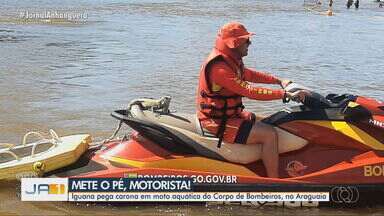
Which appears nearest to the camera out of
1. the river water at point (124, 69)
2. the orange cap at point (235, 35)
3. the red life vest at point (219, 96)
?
the orange cap at point (235, 35)

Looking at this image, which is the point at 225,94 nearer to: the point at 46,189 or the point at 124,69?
the point at 46,189

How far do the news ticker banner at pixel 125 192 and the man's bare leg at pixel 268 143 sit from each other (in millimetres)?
312

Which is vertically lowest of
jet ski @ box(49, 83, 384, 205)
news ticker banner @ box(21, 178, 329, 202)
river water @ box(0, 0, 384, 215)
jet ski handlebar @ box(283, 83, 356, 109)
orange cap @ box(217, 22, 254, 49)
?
river water @ box(0, 0, 384, 215)

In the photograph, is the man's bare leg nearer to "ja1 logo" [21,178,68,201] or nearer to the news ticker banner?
the news ticker banner

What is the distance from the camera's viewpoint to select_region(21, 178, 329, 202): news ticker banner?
5.90 m

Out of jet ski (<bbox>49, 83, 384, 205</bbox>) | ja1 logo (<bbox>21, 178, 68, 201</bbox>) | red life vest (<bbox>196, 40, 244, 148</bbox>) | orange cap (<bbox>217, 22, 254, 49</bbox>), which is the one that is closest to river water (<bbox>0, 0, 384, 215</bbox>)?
ja1 logo (<bbox>21, 178, 68, 201</bbox>)

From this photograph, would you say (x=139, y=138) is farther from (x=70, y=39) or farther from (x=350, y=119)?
(x=70, y=39)

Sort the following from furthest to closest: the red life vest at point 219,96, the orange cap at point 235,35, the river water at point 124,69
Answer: the river water at point 124,69, the red life vest at point 219,96, the orange cap at point 235,35

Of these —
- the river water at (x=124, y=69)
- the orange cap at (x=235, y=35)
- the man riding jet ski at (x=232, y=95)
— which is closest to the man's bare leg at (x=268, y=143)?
the man riding jet ski at (x=232, y=95)

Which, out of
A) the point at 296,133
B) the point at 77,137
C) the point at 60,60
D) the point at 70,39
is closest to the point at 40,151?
the point at 77,137

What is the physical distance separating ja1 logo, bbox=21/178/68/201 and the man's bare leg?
1.93m

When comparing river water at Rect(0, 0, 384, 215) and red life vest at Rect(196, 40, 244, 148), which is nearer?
red life vest at Rect(196, 40, 244, 148)

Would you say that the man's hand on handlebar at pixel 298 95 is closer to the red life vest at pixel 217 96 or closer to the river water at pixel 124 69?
the red life vest at pixel 217 96

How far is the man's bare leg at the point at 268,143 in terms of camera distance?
19.5ft
